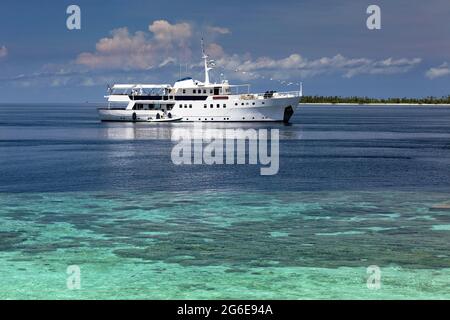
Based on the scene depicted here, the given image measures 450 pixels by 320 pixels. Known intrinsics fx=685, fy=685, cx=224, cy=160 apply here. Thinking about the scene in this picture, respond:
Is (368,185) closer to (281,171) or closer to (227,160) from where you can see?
(281,171)

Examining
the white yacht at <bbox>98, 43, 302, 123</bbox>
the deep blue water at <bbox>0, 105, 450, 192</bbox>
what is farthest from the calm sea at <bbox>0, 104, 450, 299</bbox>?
the white yacht at <bbox>98, 43, 302, 123</bbox>

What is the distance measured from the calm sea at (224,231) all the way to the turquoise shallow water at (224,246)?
56 mm

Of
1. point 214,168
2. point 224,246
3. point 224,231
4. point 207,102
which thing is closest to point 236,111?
point 207,102

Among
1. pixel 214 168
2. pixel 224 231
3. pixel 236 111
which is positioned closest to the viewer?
pixel 224 231

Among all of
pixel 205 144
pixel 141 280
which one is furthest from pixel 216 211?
pixel 205 144

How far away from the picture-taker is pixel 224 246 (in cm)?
2641

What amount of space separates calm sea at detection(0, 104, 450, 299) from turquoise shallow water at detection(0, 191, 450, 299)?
0.06 metres

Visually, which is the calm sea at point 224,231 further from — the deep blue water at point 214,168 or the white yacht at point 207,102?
the white yacht at point 207,102

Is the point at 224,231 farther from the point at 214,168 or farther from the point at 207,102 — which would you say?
the point at 207,102

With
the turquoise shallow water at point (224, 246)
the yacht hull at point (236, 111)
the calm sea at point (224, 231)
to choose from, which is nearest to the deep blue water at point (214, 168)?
the calm sea at point (224, 231)

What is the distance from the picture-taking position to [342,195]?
41.7 metres

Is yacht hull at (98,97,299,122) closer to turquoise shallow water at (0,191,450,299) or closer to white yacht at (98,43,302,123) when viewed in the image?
white yacht at (98,43,302,123)

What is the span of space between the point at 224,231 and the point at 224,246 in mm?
3104
